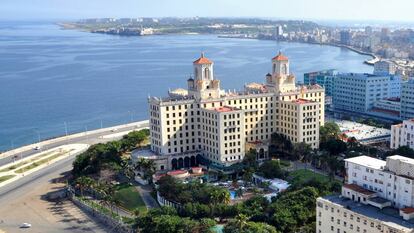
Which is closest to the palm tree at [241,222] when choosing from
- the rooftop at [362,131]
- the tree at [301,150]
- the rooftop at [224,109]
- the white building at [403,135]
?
the rooftop at [224,109]

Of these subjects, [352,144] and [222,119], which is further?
[352,144]

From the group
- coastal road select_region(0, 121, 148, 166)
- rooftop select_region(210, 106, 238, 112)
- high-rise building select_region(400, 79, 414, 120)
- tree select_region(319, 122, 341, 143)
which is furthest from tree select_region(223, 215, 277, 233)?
high-rise building select_region(400, 79, 414, 120)

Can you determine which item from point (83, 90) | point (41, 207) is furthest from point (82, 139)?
point (83, 90)

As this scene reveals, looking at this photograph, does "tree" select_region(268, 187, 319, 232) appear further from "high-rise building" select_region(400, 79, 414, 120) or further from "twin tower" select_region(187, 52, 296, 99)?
"high-rise building" select_region(400, 79, 414, 120)

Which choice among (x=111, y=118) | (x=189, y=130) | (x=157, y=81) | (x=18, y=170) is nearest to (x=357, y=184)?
(x=189, y=130)

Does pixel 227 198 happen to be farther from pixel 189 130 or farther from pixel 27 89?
pixel 27 89

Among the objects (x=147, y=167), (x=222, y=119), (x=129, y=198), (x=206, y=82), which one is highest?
(x=206, y=82)

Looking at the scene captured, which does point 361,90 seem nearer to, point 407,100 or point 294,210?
point 407,100

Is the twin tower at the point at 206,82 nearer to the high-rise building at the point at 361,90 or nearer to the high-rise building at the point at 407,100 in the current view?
the high-rise building at the point at 407,100
